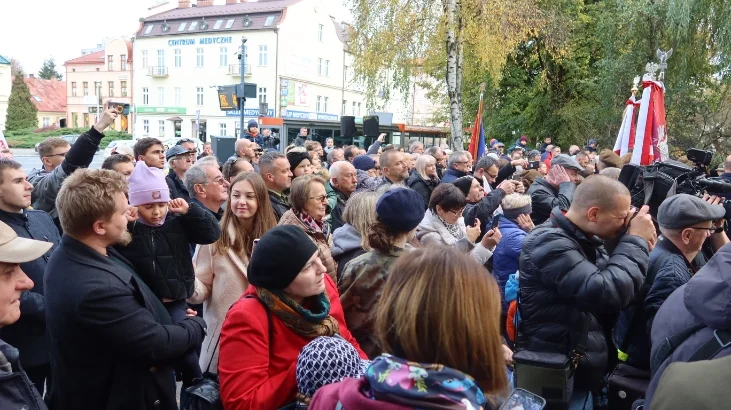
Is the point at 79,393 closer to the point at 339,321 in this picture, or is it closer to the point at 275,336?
the point at 275,336

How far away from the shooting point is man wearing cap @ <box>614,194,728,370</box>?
315cm

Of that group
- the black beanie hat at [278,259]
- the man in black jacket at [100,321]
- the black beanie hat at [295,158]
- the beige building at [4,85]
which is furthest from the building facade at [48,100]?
the black beanie hat at [278,259]

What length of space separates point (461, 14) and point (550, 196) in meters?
10.8

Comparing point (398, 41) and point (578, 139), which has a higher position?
point (398, 41)

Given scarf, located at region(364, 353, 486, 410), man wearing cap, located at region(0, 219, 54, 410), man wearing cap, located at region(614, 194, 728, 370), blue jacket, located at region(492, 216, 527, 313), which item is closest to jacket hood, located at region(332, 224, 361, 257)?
blue jacket, located at region(492, 216, 527, 313)

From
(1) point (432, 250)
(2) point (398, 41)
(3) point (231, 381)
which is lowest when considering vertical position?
(3) point (231, 381)

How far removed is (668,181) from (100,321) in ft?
13.5

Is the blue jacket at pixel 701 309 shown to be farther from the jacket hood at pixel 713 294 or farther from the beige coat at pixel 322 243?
the beige coat at pixel 322 243

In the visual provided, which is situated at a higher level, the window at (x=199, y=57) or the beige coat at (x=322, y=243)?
the window at (x=199, y=57)

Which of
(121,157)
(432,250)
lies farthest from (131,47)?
(432,250)

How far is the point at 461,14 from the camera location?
1579 cm

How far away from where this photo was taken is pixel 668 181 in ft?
14.8

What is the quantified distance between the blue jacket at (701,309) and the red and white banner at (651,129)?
5.63m

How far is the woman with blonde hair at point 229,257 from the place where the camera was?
11.3 ft
